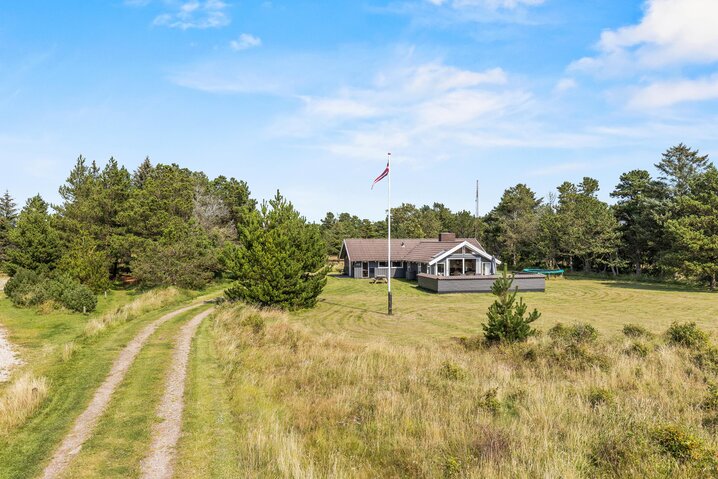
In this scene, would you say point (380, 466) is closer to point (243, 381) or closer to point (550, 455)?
point (550, 455)

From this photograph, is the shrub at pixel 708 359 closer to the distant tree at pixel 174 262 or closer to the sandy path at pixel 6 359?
the sandy path at pixel 6 359

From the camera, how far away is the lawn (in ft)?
79.2

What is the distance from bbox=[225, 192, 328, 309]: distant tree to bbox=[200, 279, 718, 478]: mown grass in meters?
4.49

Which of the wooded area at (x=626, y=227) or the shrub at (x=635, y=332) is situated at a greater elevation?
the wooded area at (x=626, y=227)

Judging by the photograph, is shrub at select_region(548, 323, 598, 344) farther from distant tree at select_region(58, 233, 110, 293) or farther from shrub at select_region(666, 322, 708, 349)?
distant tree at select_region(58, 233, 110, 293)

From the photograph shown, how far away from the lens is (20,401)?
10250mm

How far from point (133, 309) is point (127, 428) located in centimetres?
1854

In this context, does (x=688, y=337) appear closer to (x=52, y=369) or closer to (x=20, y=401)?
(x=20, y=401)

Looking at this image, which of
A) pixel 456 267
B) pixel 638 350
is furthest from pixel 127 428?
pixel 456 267

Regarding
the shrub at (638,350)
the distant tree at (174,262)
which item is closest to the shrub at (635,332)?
the shrub at (638,350)

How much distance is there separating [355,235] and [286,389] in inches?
3479

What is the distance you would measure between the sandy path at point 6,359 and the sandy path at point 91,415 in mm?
3595

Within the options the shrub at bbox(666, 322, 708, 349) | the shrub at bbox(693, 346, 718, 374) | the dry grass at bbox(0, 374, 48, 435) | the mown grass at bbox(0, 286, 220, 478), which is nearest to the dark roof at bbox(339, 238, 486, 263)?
the mown grass at bbox(0, 286, 220, 478)

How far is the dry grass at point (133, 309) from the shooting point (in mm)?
20089
